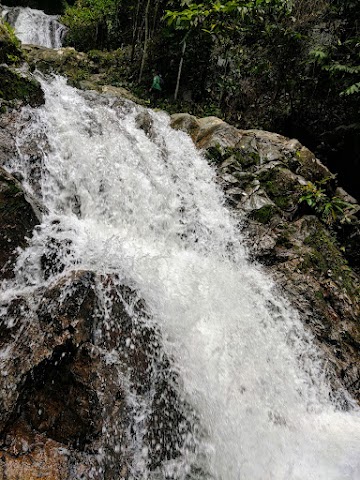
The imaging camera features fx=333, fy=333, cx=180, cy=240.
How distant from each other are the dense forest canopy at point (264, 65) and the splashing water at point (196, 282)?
461 cm

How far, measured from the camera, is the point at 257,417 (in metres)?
3.54

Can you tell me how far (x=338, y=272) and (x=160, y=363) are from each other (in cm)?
421

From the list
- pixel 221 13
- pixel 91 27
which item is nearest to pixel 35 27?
pixel 91 27

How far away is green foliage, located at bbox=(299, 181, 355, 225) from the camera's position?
6.78 meters

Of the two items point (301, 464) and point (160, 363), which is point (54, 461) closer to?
point (160, 363)

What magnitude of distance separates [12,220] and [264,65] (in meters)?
10.3

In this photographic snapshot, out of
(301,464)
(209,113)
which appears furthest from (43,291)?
(209,113)

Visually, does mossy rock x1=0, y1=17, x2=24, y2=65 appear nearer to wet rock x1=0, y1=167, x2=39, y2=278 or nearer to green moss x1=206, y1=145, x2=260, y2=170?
wet rock x1=0, y1=167, x2=39, y2=278

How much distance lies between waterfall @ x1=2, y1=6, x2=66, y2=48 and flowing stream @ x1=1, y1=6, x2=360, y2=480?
10409 mm

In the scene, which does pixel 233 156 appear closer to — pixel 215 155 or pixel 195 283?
pixel 215 155

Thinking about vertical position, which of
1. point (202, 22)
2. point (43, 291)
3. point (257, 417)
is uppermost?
point (202, 22)

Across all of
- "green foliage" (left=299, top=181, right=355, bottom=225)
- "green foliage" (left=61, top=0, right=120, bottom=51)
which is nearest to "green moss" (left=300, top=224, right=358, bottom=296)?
"green foliage" (left=299, top=181, right=355, bottom=225)

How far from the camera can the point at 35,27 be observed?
15.5 metres

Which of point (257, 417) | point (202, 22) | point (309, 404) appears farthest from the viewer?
point (202, 22)
